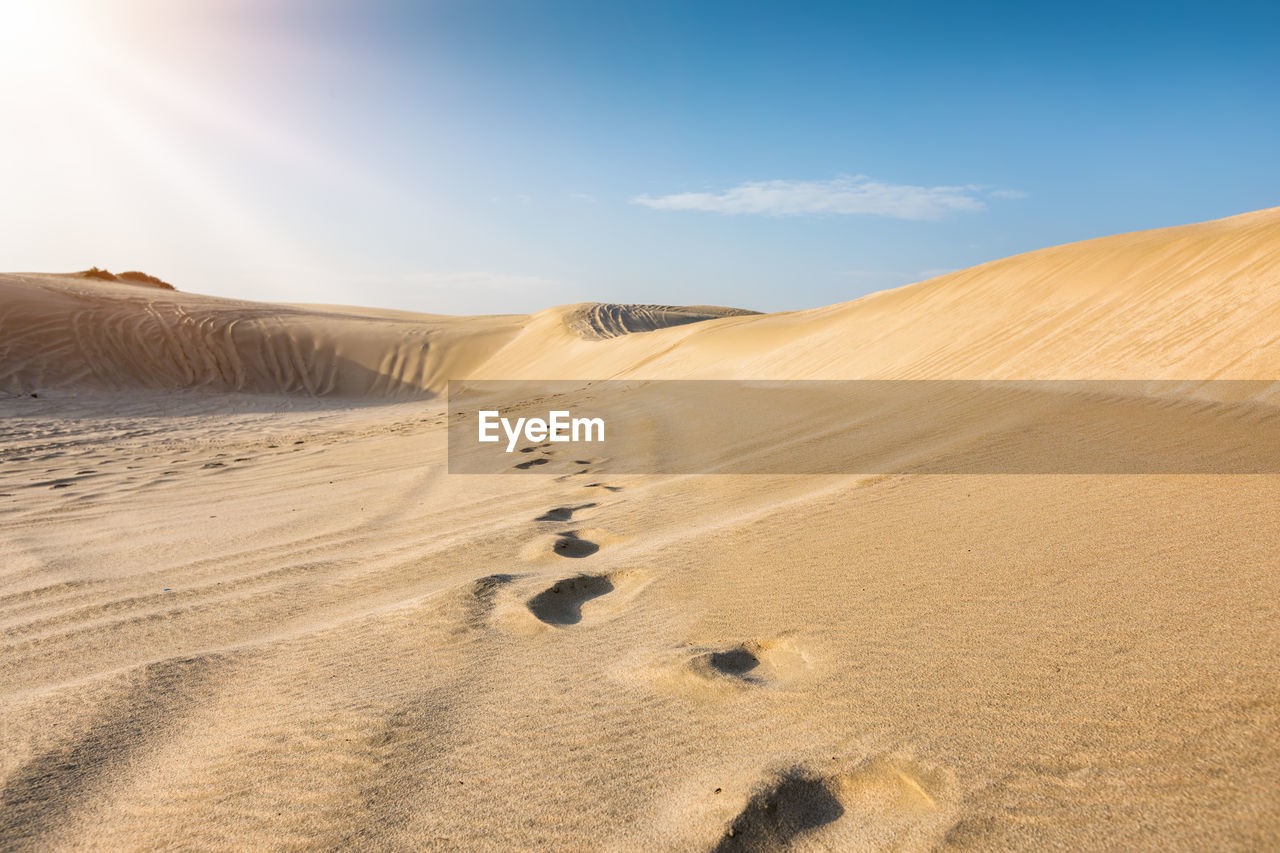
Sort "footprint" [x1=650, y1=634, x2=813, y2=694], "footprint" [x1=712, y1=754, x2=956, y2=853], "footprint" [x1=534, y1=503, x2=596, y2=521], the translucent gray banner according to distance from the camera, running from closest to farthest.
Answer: "footprint" [x1=712, y1=754, x2=956, y2=853] < "footprint" [x1=650, y1=634, x2=813, y2=694] < the translucent gray banner < "footprint" [x1=534, y1=503, x2=596, y2=521]

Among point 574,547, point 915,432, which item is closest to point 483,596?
point 574,547

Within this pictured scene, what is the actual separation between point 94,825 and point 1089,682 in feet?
7.84

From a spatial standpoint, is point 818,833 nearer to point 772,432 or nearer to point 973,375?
point 772,432

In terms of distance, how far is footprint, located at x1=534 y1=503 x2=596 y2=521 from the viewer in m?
4.44

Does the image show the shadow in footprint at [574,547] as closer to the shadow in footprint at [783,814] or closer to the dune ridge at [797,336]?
the shadow in footprint at [783,814]

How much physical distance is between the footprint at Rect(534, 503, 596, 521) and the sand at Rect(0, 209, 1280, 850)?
0.03 m

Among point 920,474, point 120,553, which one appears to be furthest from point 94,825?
point 920,474

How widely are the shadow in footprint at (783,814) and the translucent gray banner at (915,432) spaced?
3.13 metres

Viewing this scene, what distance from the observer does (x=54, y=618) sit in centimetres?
312

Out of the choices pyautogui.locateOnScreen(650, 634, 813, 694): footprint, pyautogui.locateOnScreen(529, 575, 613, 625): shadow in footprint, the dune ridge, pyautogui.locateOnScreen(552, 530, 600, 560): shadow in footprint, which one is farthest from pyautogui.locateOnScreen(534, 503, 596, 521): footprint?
the dune ridge

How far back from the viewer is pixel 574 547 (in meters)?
3.82

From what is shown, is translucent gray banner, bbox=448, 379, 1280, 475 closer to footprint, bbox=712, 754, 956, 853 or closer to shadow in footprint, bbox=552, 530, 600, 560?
shadow in footprint, bbox=552, 530, 600, 560

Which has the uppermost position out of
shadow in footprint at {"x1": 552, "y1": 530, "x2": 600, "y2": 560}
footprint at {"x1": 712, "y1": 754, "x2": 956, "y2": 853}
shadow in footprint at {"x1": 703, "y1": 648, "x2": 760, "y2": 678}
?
footprint at {"x1": 712, "y1": 754, "x2": 956, "y2": 853}

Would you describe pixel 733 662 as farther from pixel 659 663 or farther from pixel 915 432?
pixel 915 432
